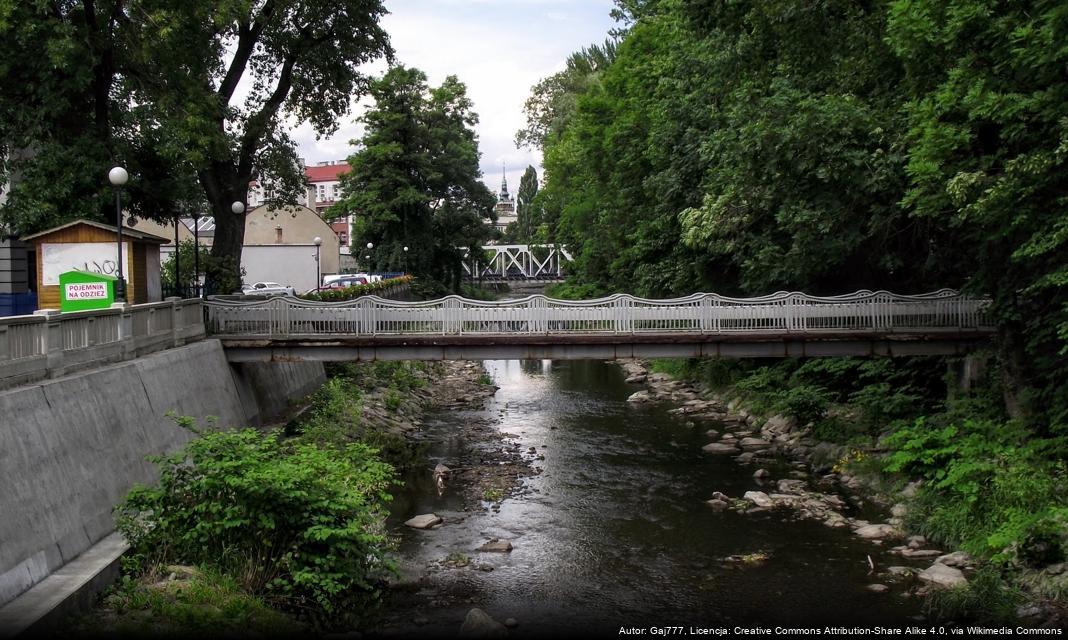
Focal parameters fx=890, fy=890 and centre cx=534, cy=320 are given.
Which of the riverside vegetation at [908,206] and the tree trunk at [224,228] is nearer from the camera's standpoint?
the riverside vegetation at [908,206]

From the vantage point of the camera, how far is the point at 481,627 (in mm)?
11695

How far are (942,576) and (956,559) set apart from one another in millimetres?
860

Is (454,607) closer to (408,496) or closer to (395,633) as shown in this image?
(395,633)

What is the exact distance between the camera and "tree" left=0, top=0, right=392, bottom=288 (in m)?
21.5

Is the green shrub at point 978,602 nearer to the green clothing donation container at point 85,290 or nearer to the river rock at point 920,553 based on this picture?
the river rock at point 920,553

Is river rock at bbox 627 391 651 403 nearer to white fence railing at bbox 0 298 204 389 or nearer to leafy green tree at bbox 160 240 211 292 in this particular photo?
leafy green tree at bbox 160 240 211 292

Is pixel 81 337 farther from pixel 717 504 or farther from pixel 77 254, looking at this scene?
pixel 717 504

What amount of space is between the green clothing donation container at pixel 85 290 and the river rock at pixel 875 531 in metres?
14.7

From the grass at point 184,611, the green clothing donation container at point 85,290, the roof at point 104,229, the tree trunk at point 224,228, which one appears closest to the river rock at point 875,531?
the grass at point 184,611

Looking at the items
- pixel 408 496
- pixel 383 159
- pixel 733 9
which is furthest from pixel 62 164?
pixel 383 159

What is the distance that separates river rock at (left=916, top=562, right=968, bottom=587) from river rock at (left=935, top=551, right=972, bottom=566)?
0.14 metres

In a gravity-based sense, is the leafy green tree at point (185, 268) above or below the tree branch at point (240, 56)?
below

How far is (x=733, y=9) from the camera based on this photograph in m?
19.7

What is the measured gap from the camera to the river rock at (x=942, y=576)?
13.2m
